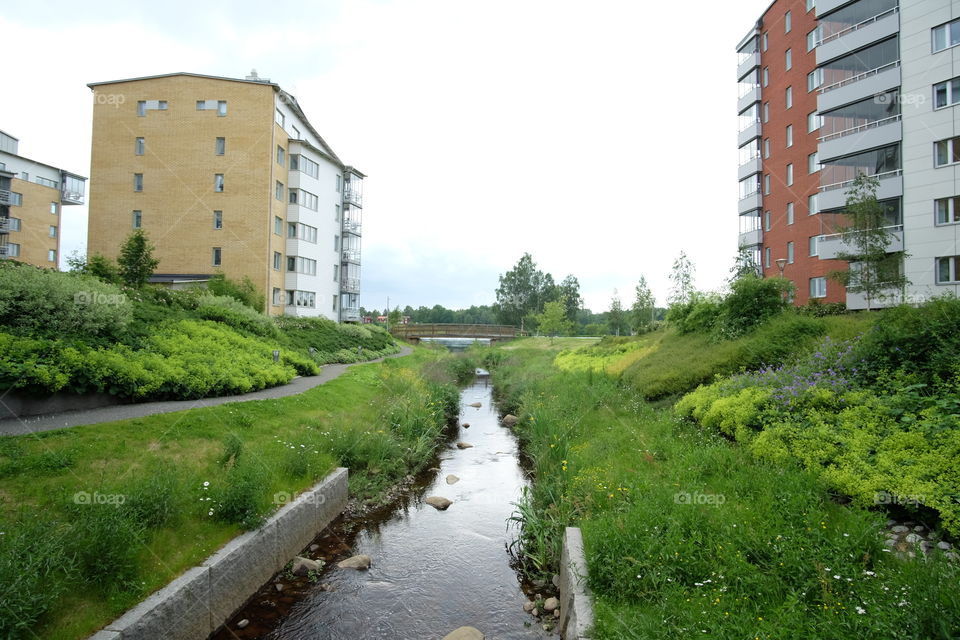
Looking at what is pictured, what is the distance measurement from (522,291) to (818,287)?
204 ft

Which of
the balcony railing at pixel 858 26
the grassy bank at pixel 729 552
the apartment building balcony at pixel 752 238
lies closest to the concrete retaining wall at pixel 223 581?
the grassy bank at pixel 729 552

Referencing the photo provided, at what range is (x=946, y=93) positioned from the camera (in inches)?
971

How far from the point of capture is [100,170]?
35.9 m

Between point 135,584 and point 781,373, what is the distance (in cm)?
1046

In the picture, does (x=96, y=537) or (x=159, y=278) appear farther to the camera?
(x=159, y=278)

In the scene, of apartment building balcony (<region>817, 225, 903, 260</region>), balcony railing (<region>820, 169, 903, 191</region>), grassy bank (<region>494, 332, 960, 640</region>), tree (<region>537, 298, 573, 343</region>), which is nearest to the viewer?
grassy bank (<region>494, 332, 960, 640</region>)

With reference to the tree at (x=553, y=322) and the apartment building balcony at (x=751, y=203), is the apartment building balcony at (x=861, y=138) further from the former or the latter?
the tree at (x=553, y=322)

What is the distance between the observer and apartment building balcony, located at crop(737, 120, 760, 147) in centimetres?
4091

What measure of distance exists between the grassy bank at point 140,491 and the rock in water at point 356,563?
1302 millimetres

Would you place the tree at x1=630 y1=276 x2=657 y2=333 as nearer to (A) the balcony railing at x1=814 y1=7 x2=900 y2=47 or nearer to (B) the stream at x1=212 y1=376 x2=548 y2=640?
(A) the balcony railing at x1=814 y1=7 x2=900 y2=47

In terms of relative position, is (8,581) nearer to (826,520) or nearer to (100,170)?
(826,520)

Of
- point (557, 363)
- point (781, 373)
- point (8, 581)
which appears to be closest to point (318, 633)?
point (8, 581)

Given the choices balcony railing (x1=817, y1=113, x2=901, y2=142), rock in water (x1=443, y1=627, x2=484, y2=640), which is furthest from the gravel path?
balcony railing (x1=817, y1=113, x2=901, y2=142)

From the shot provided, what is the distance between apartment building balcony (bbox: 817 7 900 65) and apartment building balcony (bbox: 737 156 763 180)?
1032cm
